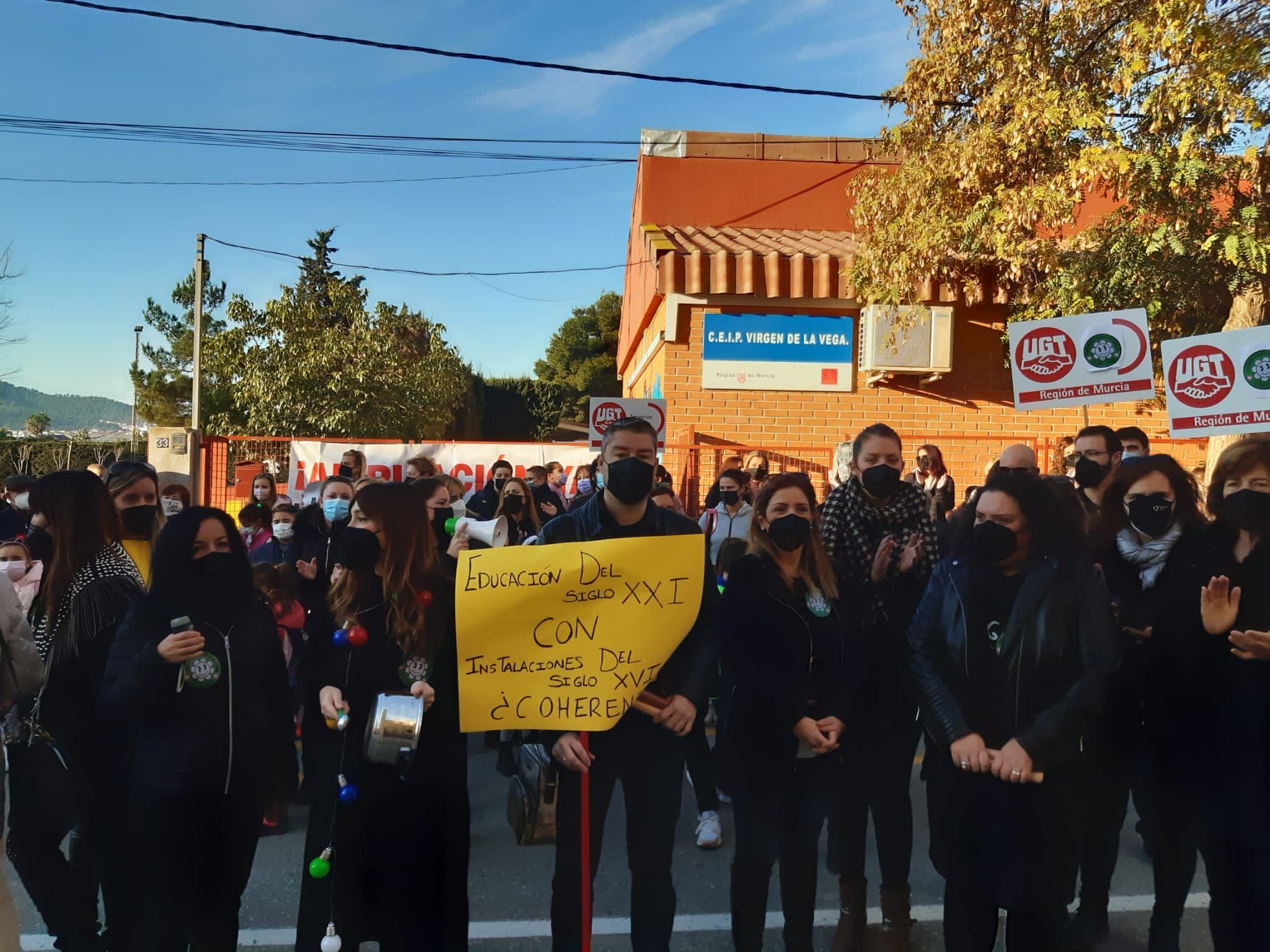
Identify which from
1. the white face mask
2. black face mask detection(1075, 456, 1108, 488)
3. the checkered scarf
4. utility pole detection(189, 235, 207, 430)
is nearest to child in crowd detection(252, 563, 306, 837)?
the white face mask

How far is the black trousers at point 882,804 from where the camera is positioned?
3.61m

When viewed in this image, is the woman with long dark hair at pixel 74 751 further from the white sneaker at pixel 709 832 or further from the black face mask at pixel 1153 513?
the black face mask at pixel 1153 513

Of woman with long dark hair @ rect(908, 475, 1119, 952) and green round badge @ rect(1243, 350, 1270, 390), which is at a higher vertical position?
green round badge @ rect(1243, 350, 1270, 390)

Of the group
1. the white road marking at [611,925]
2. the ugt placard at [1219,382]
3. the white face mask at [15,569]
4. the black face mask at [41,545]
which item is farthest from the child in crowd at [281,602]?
the ugt placard at [1219,382]

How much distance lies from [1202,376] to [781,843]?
3.93m

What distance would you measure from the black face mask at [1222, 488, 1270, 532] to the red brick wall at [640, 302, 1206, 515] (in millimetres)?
9153

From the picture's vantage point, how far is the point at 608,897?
160 inches

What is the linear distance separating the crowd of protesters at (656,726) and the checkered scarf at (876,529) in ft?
0.90

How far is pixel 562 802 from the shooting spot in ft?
10.5

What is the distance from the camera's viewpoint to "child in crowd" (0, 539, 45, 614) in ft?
13.7

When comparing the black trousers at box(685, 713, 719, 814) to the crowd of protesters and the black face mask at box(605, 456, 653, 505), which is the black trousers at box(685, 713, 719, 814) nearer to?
the crowd of protesters

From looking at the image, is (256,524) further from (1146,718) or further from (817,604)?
(1146,718)

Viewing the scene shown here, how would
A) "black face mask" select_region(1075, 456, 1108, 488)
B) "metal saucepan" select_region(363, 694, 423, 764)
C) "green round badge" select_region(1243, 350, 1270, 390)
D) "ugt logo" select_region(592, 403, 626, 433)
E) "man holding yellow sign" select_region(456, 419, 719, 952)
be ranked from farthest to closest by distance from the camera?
"ugt logo" select_region(592, 403, 626, 433)
"green round badge" select_region(1243, 350, 1270, 390)
"black face mask" select_region(1075, 456, 1108, 488)
"man holding yellow sign" select_region(456, 419, 719, 952)
"metal saucepan" select_region(363, 694, 423, 764)

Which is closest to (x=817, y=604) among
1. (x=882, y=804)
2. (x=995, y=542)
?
(x=995, y=542)
